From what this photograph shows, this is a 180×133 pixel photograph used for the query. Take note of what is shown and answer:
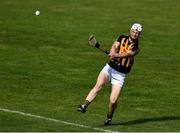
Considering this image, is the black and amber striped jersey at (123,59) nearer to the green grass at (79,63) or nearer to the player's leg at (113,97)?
Result: the player's leg at (113,97)

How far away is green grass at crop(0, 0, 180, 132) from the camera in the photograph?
75.2 feet

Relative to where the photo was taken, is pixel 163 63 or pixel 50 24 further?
pixel 50 24

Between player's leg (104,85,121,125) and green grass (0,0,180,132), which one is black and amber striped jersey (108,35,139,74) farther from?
green grass (0,0,180,132)

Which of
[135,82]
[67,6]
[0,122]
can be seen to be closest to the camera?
[0,122]

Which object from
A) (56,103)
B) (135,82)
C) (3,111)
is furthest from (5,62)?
(3,111)

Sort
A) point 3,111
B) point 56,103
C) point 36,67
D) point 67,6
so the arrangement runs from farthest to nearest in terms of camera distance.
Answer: point 67,6 → point 36,67 → point 56,103 → point 3,111

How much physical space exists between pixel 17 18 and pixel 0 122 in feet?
89.4

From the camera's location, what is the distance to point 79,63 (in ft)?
114

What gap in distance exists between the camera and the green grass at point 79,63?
2291cm

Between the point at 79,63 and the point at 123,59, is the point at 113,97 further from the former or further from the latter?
the point at 79,63

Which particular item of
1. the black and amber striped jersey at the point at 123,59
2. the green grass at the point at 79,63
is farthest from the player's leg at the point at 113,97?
the black and amber striped jersey at the point at 123,59

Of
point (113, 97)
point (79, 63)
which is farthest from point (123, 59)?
point (79, 63)

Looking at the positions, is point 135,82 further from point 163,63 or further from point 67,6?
point 67,6

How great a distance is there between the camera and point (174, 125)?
21.6m
